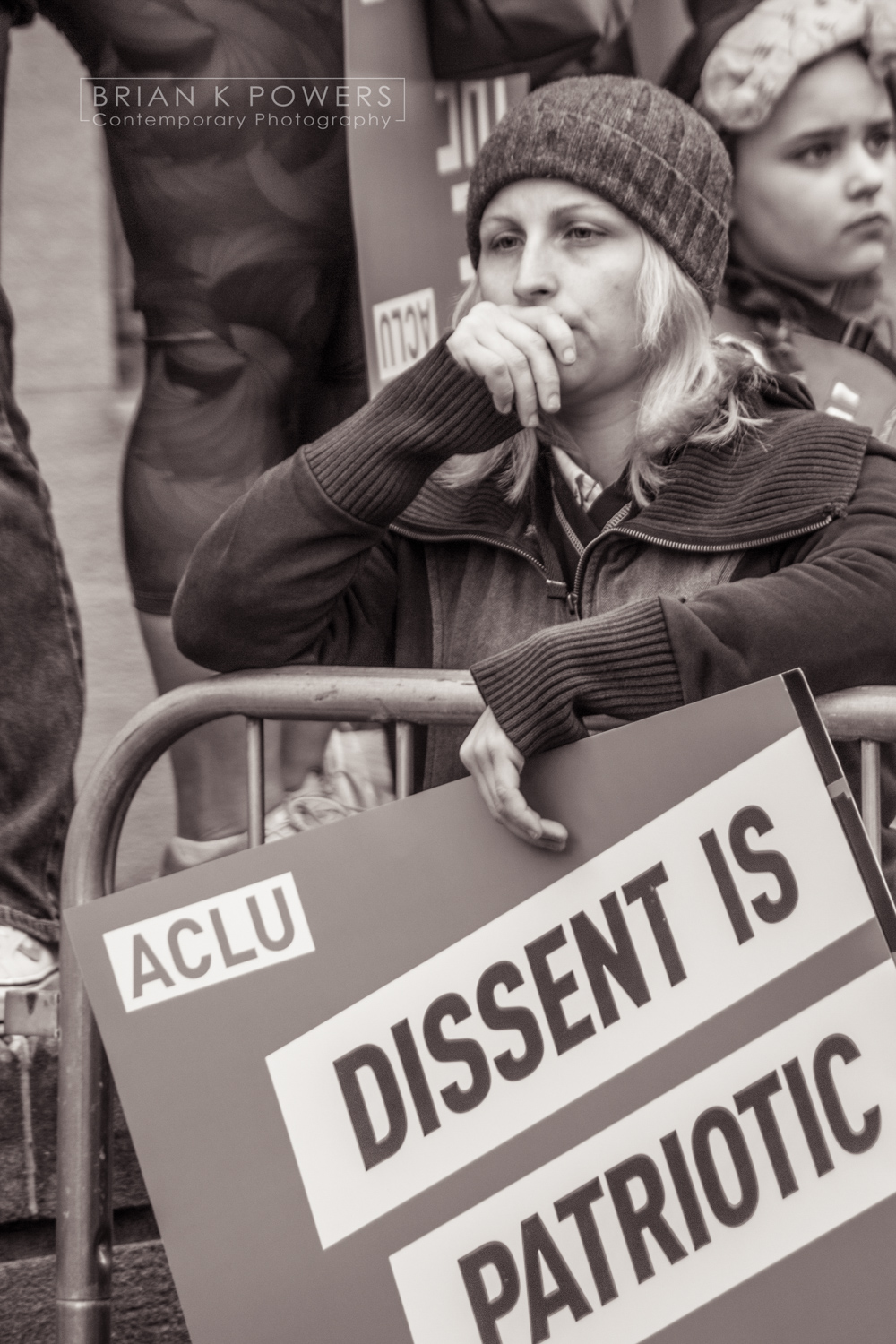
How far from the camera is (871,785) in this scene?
162 cm

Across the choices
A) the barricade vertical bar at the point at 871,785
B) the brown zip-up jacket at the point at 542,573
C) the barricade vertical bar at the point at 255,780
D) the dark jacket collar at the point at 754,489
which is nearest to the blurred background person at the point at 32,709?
the brown zip-up jacket at the point at 542,573

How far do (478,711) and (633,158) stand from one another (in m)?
0.80

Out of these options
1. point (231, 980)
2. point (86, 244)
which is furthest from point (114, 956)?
point (86, 244)

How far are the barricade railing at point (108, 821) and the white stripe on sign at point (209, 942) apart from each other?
180 mm

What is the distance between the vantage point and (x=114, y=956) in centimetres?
168

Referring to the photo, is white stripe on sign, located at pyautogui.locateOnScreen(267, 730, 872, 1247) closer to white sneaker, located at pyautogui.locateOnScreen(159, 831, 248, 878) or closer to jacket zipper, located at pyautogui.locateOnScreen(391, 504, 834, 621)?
jacket zipper, located at pyautogui.locateOnScreen(391, 504, 834, 621)

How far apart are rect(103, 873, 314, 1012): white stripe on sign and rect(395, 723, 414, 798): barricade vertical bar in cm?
21

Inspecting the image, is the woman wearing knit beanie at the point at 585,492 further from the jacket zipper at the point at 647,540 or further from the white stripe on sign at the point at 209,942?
the white stripe on sign at the point at 209,942

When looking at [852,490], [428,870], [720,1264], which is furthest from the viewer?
[852,490]

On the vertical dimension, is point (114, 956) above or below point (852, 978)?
above

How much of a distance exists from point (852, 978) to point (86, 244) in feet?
7.09

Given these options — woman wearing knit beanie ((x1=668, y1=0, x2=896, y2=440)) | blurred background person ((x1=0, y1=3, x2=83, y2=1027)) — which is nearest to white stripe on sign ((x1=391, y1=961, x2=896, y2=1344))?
blurred background person ((x1=0, y1=3, x2=83, y2=1027))

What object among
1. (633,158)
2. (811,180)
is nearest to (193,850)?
(633,158)

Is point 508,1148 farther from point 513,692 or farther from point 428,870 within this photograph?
point 513,692
